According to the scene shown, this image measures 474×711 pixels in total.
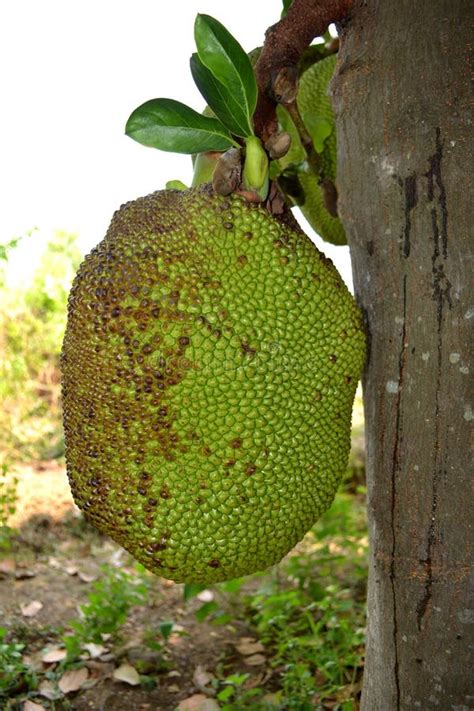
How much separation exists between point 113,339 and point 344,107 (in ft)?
1.61

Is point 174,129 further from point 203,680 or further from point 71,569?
point 71,569

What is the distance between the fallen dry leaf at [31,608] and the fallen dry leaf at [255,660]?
66 centimetres

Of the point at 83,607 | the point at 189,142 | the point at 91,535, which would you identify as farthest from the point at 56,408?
the point at 189,142

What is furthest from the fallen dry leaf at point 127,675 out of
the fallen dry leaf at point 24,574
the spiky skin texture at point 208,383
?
the spiky skin texture at point 208,383

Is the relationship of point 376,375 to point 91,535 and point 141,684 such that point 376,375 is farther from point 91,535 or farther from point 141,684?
point 91,535

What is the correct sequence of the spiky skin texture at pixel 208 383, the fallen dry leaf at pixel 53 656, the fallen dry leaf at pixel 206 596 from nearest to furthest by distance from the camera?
the spiky skin texture at pixel 208 383
the fallen dry leaf at pixel 53 656
the fallen dry leaf at pixel 206 596

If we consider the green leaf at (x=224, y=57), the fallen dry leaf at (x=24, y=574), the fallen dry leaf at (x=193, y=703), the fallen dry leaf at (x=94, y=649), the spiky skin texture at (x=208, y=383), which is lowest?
the fallen dry leaf at (x=193, y=703)

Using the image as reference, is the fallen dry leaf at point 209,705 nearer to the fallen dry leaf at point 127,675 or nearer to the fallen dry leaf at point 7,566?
the fallen dry leaf at point 127,675

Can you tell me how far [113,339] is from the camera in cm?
103

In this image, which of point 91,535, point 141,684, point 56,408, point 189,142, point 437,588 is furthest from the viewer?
point 56,408

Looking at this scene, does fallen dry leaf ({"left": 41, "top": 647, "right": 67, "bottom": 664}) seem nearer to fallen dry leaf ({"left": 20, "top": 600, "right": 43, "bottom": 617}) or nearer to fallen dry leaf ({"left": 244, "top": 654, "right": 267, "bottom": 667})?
fallen dry leaf ({"left": 20, "top": 600, "right": 43, "bottom": 617})

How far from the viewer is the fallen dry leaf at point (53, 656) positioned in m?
1.91

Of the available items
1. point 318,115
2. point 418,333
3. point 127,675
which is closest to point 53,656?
point 127,675

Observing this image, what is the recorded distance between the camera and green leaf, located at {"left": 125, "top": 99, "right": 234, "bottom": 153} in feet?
3.64
